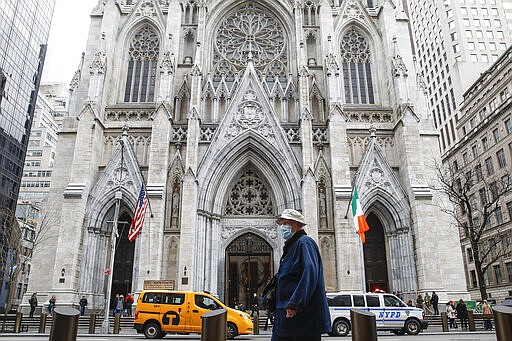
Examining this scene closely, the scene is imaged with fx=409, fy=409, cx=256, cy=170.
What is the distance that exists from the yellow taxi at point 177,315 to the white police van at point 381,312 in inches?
148

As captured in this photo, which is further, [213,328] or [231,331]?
[231,331]

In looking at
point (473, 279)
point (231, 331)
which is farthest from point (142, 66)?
point (473, 279)

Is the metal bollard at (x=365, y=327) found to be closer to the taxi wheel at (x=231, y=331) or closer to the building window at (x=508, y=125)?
the taxi wheel at (x=231, y=331)

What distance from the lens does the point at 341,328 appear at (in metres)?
16.2

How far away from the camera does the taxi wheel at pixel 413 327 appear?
16.5 meters

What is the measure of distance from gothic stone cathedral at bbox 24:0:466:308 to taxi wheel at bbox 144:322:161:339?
722 centimetres

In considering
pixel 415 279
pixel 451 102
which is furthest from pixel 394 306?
pixel 451 102

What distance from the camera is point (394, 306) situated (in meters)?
16.7

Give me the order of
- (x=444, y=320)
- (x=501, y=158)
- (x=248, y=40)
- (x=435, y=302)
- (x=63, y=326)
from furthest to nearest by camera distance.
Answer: (x=501, y=158) → (x=248, y=40) → (x=435, y=302) → (x=444, y=320) → (x=63, y=326)


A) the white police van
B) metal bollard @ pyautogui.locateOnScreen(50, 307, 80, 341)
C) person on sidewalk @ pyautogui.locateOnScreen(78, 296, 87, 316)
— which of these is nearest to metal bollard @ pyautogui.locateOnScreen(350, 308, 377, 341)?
metal bollard @ pyautogui.locateOnScreen(50, 307, 80, 341)

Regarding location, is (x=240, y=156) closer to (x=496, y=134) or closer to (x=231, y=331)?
(x=231, y=331)

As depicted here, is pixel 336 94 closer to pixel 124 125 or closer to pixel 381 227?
pixel 381 227

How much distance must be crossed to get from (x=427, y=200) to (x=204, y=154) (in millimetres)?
13718

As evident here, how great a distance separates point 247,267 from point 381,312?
10.7 metres
